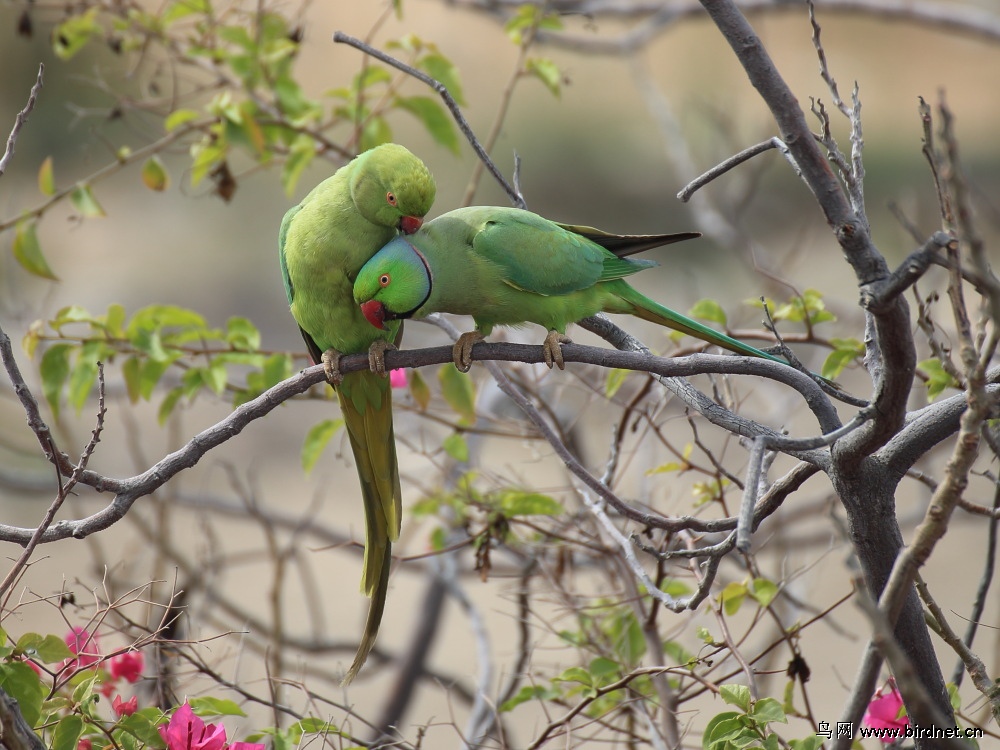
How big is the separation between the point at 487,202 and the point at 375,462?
10.4 meters

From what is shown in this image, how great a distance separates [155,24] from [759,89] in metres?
2.63

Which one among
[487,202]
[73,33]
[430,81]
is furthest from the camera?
[487,202]

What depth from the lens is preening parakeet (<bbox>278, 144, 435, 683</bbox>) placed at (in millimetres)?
2230

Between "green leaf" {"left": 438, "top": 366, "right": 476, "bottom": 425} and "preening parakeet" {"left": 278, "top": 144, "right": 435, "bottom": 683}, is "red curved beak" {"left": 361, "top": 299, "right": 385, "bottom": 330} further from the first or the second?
"green leaf" {"left": 438, "top": 366, "right": 476, "bottom": 425}

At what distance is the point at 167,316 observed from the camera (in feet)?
8.08

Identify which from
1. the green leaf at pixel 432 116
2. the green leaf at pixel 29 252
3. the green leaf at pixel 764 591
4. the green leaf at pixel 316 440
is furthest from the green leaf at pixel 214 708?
the green leaf at pixel 432 116

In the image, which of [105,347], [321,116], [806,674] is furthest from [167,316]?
[806,674]

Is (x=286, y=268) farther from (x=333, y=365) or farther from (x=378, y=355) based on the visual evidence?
(x=378, y=355)

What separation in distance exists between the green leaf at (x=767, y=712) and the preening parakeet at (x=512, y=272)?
0.87 meters

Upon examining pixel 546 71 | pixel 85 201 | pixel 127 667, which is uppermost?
pixel 546 71

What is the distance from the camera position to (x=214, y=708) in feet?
5.53

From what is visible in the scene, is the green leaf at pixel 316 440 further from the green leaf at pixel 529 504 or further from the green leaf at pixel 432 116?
the green leaf at pixel 432 116

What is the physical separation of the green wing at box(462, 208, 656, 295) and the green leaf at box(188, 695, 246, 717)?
1.18 meters

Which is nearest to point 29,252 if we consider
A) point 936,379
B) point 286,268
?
point 286,268
